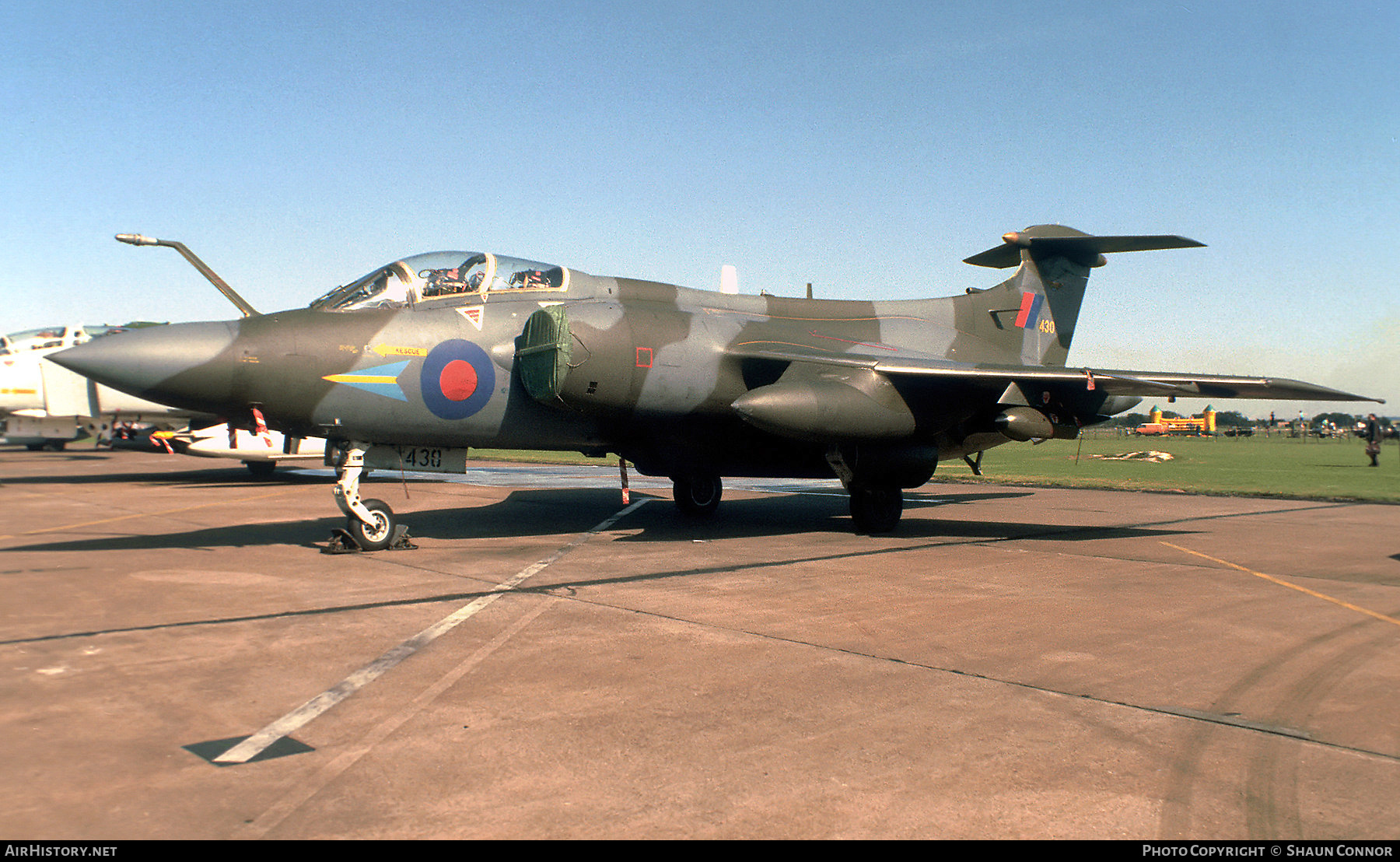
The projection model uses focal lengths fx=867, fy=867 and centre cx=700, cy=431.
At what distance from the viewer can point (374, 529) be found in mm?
9977

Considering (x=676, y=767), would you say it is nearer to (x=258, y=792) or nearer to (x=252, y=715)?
(x=258, y=792)

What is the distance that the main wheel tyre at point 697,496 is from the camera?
45.6ft

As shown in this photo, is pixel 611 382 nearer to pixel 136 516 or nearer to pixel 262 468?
pixel 136 516

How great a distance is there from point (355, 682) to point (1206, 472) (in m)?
26.8

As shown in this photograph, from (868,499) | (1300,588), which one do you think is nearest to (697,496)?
(868,499)

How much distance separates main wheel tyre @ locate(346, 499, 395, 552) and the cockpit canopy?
2.32 meters

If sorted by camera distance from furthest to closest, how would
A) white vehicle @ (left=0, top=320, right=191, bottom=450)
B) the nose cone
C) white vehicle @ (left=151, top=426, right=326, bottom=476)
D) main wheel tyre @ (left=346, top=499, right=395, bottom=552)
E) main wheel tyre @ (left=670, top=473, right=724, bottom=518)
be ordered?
1. white vehicle @ (left=0, top=320, right=191, bottom=450)
2. white vehicle @ (left=151, top=426, right=326, bottom=476)
3. main wheel tyre @ (left=670, top=473, right=724, bottom=518)
4. main wheel tyre @ (left=346, top=499, right=395, bottom=552)
5. the nose cone

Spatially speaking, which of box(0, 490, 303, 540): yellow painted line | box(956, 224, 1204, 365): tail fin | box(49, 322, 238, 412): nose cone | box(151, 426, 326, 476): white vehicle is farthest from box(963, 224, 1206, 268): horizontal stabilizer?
box(151, 426, 326, 476): white vehicle

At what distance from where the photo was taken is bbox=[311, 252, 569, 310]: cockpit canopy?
9789 millimetres

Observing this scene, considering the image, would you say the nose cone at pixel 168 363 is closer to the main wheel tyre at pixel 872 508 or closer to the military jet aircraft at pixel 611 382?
the military jet aircraft at pixel 611 382

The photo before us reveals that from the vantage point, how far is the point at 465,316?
10141 mm

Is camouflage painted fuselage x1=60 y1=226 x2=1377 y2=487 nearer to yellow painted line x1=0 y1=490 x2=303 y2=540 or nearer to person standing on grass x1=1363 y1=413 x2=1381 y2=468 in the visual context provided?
yellow painted line x1=0 y1=490 x2=303 y2=540

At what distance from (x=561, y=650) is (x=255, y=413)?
17.5 ft

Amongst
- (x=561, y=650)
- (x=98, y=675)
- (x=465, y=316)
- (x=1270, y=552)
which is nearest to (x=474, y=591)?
(x=561, y=650)
